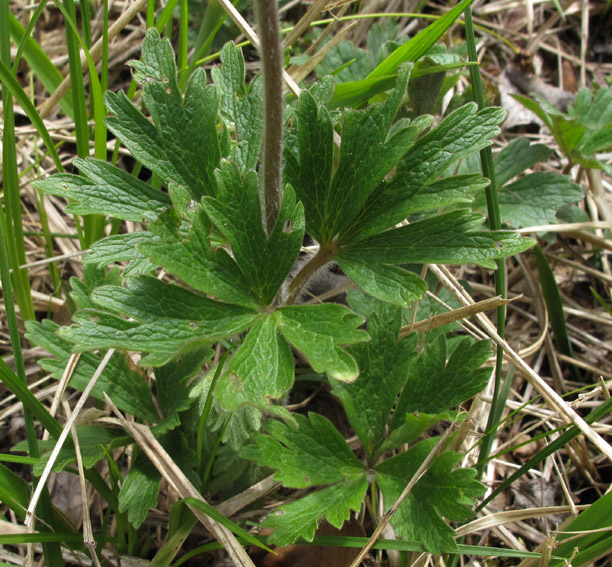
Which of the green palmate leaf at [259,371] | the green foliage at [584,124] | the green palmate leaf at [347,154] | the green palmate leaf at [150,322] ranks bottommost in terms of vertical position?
the green palmate leaf at [259,371]

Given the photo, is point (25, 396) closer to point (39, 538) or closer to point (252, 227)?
point (39, 538)

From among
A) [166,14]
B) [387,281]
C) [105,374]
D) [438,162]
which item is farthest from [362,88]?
[105,374]

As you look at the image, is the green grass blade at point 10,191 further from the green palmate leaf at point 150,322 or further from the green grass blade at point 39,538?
the green grass blade at point 39,538

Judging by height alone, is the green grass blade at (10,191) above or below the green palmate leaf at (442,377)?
above

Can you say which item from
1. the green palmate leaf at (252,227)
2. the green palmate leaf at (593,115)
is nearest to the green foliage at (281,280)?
the green palmate leaf at (252,227)

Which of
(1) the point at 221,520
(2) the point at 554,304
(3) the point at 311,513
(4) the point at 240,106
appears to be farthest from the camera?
(2) the point at 554,304

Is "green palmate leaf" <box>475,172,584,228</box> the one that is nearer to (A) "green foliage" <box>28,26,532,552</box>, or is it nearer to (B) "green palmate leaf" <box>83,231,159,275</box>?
(A) "green foliage" <box>28,26,532,552</box>

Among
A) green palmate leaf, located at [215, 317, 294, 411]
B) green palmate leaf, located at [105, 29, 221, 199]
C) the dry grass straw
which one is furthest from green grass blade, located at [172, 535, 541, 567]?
green palmate leaf, located at [105, 29, 221, 199]
